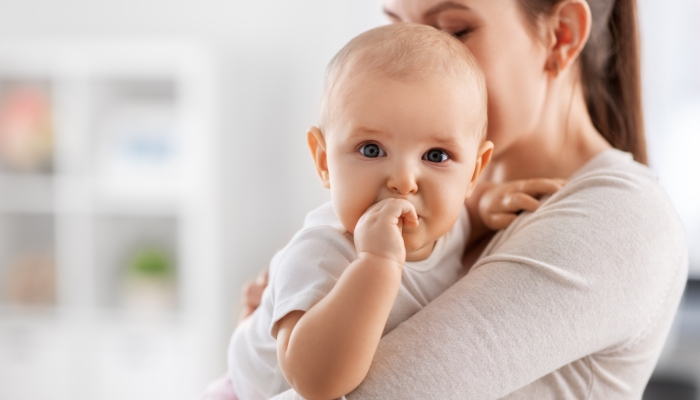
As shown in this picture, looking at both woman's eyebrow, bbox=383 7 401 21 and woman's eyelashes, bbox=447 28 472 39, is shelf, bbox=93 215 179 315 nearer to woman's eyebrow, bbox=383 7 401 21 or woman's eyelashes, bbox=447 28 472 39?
woman's eyebrow, bbox=383 7 401 21

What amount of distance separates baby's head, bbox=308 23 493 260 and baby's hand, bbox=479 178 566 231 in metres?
0.20

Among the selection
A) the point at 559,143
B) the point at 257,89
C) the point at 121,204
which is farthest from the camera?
the point at 257,89

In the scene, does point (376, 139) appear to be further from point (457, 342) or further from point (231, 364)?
point (231, 364)

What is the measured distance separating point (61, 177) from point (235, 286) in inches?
41.8

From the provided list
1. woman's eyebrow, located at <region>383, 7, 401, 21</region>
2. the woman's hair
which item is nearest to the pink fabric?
woman's eyebrow, located at <region>383, 7, 401, 21</region>

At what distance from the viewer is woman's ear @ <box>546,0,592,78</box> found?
44.8 inches

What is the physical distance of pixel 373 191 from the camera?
0.86 m

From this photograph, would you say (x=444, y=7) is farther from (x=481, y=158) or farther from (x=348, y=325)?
(x=348, y=325)

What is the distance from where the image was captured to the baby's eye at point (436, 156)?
0.88 metres

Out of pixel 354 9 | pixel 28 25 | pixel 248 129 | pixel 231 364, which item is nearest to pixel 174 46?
pixel 248 129

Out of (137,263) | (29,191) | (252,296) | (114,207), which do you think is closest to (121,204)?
(114,207)

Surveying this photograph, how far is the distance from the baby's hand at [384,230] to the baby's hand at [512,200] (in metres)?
0.31

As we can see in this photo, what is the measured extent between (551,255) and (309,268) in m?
0.30

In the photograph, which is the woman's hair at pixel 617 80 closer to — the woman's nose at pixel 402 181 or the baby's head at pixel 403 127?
the baby's head at pixel 403 127
